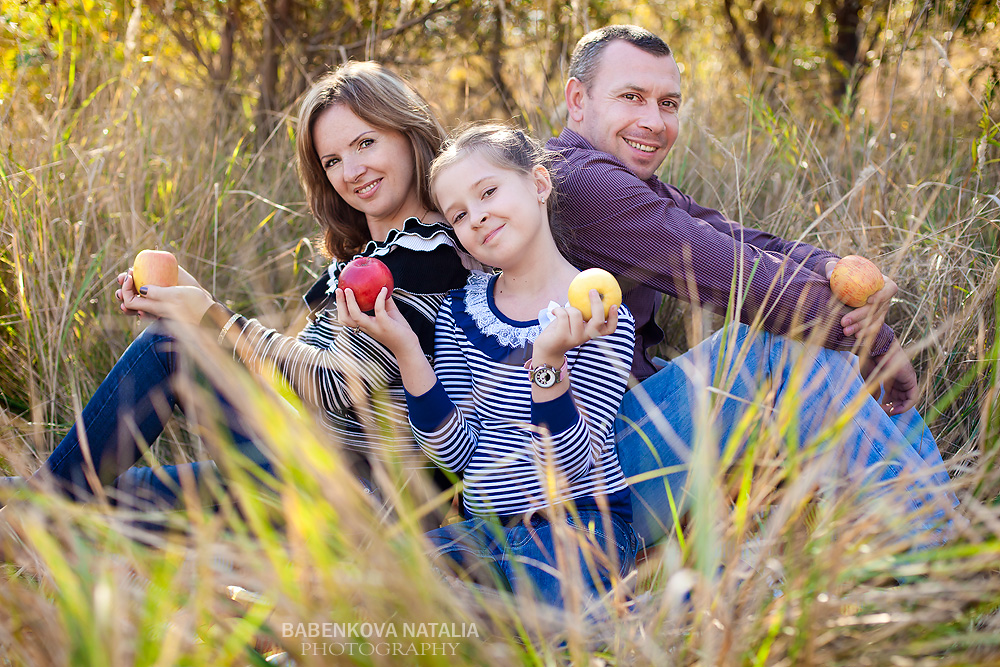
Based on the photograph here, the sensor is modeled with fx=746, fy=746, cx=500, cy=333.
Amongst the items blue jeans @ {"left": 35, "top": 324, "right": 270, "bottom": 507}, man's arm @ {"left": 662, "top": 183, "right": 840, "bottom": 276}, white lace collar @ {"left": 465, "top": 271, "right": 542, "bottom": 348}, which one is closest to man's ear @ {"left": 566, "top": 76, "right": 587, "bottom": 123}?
man's arm @ {"left": 662, "top": 183, "right": 840, "bottom": 276}

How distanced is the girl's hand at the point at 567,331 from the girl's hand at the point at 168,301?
0.97 meters

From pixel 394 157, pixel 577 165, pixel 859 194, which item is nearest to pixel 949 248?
pixel 859 194

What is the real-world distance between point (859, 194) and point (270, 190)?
8.68 feet

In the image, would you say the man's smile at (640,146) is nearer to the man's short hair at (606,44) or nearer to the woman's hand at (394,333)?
the man's short hair at (606,44)

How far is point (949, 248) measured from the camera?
2.44 metres

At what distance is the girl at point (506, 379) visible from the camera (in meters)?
1.75

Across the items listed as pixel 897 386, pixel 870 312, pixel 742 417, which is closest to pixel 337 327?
pixel 742 417

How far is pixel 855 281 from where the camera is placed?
1.94 meters

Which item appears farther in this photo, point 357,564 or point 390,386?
point 390,386

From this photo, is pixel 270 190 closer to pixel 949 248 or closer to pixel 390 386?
pixel 390 386

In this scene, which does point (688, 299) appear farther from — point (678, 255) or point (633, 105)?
point (633, 105)

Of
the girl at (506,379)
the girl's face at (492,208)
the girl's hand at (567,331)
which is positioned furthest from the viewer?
the girl's face at (492,208)

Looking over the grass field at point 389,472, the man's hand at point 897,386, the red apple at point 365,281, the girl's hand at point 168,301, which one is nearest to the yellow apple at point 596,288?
the grass field at point 389,472

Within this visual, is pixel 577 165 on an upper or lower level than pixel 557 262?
upper
